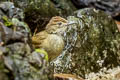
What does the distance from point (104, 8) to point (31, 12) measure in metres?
5.75

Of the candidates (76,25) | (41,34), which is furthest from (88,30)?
(41,34)

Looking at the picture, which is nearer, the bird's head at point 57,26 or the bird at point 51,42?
the bird at point 51,42

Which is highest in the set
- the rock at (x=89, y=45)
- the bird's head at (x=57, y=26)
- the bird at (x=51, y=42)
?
the bird's head at (x=57, y=26)

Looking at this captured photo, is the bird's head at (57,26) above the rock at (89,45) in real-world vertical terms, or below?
above

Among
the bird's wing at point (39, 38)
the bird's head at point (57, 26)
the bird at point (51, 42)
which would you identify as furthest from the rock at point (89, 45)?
the bird's wing at point (39, 38)

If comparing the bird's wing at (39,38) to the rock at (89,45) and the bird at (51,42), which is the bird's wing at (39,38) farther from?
the rock at (89,45)

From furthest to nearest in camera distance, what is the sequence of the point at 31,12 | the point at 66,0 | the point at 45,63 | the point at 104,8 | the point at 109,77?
the point at 104,8
the point at 66,0
the point at 31,12
the point at 109,77
the point at 45,63

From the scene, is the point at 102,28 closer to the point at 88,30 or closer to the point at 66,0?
the point at 88,30

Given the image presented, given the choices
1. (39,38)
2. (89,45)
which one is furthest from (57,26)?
(89,45)

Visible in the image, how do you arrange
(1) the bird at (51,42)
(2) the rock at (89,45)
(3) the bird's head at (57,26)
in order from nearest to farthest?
1. (1) the bird at (51,42)
2. (3) the bird's head at (57,26)
3. (2) the rock at (89,45)

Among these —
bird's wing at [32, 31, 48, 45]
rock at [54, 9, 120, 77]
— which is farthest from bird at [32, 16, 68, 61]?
rock at [54, 9, 120, 77]

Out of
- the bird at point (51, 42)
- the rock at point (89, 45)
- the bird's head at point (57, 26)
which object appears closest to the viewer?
the bird at point (51, 42)

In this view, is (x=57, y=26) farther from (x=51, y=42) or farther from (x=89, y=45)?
(x=89, y=45)

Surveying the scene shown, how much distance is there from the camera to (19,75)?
4.05 meters
